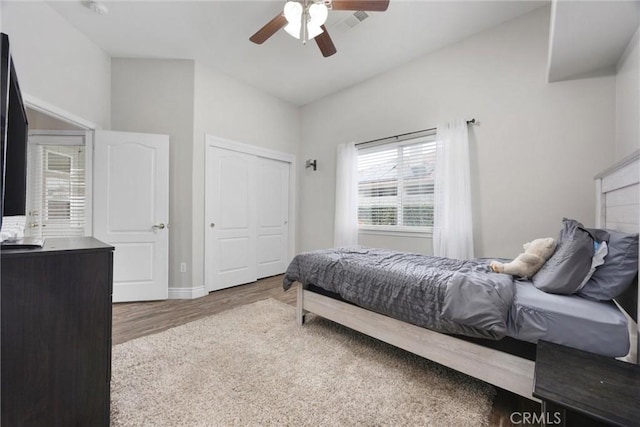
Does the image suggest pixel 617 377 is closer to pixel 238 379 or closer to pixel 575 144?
pixel 238 379

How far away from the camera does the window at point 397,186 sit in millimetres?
3146

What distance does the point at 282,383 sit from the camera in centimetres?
160

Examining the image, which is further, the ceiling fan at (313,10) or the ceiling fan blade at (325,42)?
the ceiling fan blade at (325,42)

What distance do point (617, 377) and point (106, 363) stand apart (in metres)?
2.03

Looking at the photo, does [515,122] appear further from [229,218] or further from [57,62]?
[57,62]

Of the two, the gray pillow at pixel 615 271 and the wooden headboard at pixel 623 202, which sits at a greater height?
the wooden headboard at pixel 623 202

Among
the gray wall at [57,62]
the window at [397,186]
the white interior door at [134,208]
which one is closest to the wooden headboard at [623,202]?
the window at [397,186]

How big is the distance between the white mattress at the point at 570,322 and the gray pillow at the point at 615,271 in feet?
0.19

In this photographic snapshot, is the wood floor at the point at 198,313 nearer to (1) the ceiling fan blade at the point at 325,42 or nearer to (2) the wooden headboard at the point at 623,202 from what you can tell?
(2) the wooden headboard at the point at 623,202

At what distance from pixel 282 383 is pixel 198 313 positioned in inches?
61.4

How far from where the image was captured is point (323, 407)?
1.41 m

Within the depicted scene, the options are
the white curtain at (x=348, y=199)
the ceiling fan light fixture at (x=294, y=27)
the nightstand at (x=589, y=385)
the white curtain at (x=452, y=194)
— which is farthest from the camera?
the white curtain at (x=348, y=199)

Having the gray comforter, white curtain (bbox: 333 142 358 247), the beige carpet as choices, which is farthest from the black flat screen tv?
white curtain (bbox: 333 142 358 247)

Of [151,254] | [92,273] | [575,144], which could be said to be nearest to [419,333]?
[92,273]
